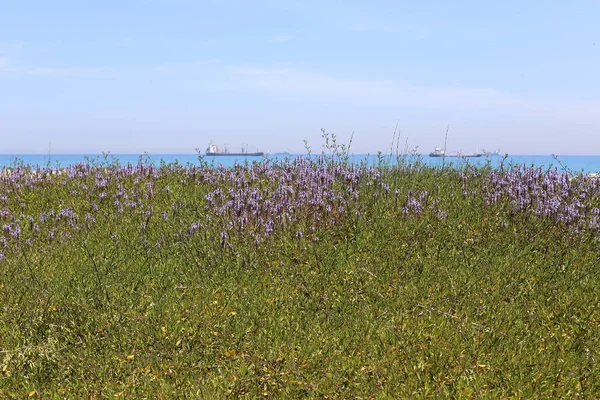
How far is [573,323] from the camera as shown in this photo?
4961 mm

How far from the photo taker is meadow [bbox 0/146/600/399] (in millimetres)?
4172

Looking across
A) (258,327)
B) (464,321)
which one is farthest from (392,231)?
(258,327)

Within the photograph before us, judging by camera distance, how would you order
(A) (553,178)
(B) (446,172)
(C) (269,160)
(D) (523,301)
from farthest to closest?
(C) (269,160), (B) (446,172), (A) (553,178), (D) (523,301)

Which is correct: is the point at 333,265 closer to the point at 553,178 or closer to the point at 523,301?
the point at 523,301

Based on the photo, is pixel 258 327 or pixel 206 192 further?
pixel 206 192

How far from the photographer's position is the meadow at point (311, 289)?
417 cm

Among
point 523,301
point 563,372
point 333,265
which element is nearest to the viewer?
point 563,372

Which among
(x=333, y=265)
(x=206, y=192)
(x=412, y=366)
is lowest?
(x=412, y=366)

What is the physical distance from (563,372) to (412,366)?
3.51 feet

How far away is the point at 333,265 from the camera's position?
5.88 meters

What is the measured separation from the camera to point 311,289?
5496 mm

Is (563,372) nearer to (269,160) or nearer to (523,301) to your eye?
(523,301)

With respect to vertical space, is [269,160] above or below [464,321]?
above

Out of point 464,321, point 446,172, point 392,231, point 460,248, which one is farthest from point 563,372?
point 446,172
